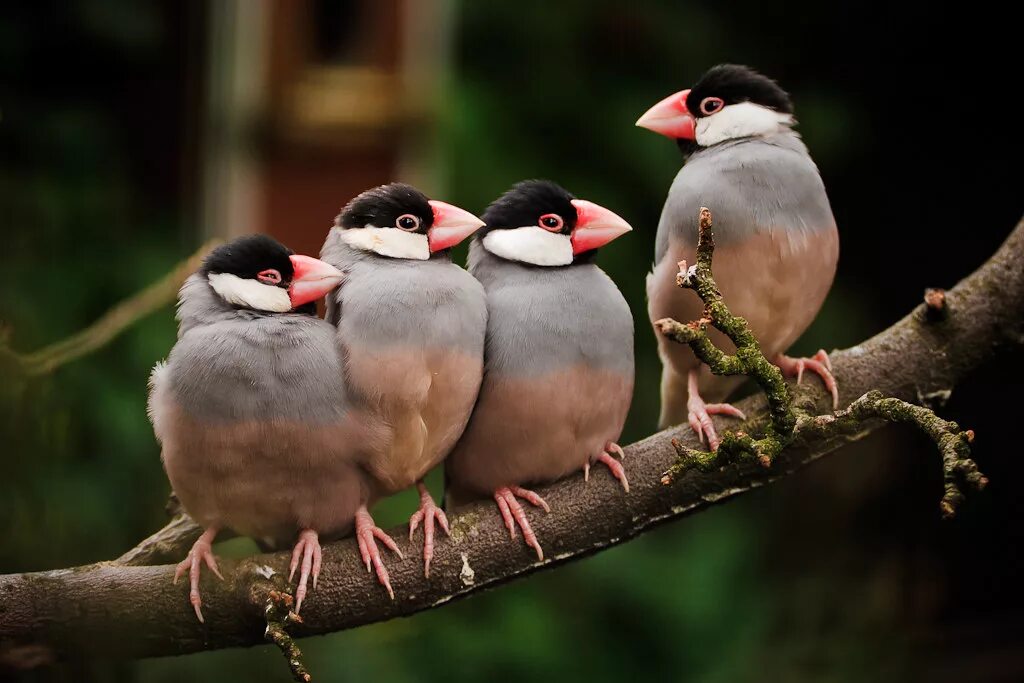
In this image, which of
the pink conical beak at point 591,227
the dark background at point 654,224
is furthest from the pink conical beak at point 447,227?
the dark background at point 654,224

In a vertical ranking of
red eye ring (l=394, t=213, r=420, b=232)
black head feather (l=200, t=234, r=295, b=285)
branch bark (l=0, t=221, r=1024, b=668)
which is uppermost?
red eye ring (l=394, t=213, r=420, b=232)

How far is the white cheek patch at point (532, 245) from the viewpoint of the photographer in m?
1.01

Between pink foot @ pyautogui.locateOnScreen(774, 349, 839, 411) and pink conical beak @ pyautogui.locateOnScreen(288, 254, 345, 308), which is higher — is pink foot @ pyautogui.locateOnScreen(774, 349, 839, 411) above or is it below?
below

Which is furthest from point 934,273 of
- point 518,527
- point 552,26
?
point 518,527

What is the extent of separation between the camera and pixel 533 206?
100 centimetres

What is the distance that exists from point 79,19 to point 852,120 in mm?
1406

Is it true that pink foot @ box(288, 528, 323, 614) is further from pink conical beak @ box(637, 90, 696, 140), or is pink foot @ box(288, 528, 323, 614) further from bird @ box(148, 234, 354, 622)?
pink conical beak @ box(637, 90, 696, 140)

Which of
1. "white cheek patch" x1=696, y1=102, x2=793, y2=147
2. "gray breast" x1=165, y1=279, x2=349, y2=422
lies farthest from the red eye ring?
"white cheek patch" x1=696, y1=102, x2=793, y2=147

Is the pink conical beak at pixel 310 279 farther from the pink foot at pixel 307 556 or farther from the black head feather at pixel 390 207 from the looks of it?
the pink foot at pixel 307 556

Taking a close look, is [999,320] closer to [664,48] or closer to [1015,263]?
[1015,263]

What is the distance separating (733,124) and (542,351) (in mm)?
319

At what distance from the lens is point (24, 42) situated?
1973 millimetres

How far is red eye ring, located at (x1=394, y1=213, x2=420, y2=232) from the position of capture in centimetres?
96

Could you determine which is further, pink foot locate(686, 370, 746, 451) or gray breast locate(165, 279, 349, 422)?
pink foot locate(686, 370, 746, 451)
